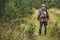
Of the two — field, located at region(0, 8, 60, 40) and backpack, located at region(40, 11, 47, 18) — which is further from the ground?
backpack, located at region(40, 11, 47, 18)

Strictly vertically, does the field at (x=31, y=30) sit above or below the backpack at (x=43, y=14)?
below

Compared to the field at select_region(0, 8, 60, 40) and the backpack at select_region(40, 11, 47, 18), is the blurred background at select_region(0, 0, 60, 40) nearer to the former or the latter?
the field at select_region(0, 8, 60, 40)

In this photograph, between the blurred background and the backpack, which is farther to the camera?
the backpack

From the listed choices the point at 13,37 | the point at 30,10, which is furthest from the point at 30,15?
the point at 13,37

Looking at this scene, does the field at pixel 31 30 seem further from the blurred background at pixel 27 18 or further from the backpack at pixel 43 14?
the backpack at pixel 43 14

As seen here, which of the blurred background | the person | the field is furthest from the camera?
the person

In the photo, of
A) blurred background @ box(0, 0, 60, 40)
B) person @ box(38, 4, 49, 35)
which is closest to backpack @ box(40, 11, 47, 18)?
person @ box(38, 4, 49, 35)

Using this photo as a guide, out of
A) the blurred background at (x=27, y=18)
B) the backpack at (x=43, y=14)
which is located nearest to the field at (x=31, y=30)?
the blurred background at (x=27, y=18)

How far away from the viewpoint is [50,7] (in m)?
6.70

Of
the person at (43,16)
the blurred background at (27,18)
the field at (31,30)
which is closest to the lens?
the field at (31,30)

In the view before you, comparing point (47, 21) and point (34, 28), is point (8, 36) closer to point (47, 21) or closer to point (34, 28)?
point (34, 28)

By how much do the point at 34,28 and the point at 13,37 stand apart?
1.96 feet

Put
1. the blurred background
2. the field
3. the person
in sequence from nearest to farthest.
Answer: the field
the blurred background
the person

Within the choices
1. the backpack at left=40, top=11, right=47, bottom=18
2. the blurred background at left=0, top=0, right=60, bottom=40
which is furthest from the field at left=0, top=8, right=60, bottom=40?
the backpack at left=40, top=11, right=47, bottom=18
